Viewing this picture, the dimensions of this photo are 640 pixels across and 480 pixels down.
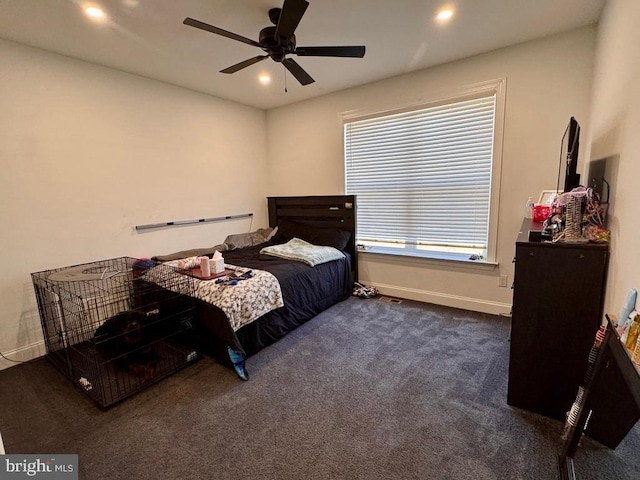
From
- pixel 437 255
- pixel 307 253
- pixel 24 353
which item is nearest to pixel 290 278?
pixel 307 253

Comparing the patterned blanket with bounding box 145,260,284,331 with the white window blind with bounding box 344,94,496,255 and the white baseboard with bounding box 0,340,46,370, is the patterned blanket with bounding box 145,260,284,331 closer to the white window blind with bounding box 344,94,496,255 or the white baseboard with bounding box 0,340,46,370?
the white baseboard with bounding box 0,340,46,370

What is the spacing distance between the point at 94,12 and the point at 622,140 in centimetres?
331

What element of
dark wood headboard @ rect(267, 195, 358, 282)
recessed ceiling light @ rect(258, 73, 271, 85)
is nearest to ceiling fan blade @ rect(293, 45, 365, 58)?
recessed ceiling light @ rect(258, 73, 271, 85)

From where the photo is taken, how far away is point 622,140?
1463 millimetres

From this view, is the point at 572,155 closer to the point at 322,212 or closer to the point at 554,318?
the point at 554,318

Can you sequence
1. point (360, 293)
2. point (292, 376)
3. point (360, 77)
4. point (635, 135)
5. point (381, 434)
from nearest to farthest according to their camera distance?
point (635, 135), point (381, 434), point (292, 376), point (360, 77), point (360, 293)

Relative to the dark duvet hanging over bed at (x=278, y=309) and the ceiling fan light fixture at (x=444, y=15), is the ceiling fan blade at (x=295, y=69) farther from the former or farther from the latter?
the dark duvet hanging over bed at (x=278, y=309)

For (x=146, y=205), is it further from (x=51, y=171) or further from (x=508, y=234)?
(x=508, y=234)

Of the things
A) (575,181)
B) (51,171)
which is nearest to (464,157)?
(575,181)

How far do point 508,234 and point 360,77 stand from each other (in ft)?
7.67

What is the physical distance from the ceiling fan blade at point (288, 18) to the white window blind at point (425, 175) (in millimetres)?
1892

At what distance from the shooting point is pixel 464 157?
3148 millimetres

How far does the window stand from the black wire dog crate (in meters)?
2.45

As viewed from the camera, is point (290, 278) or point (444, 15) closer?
point (444, 15)
